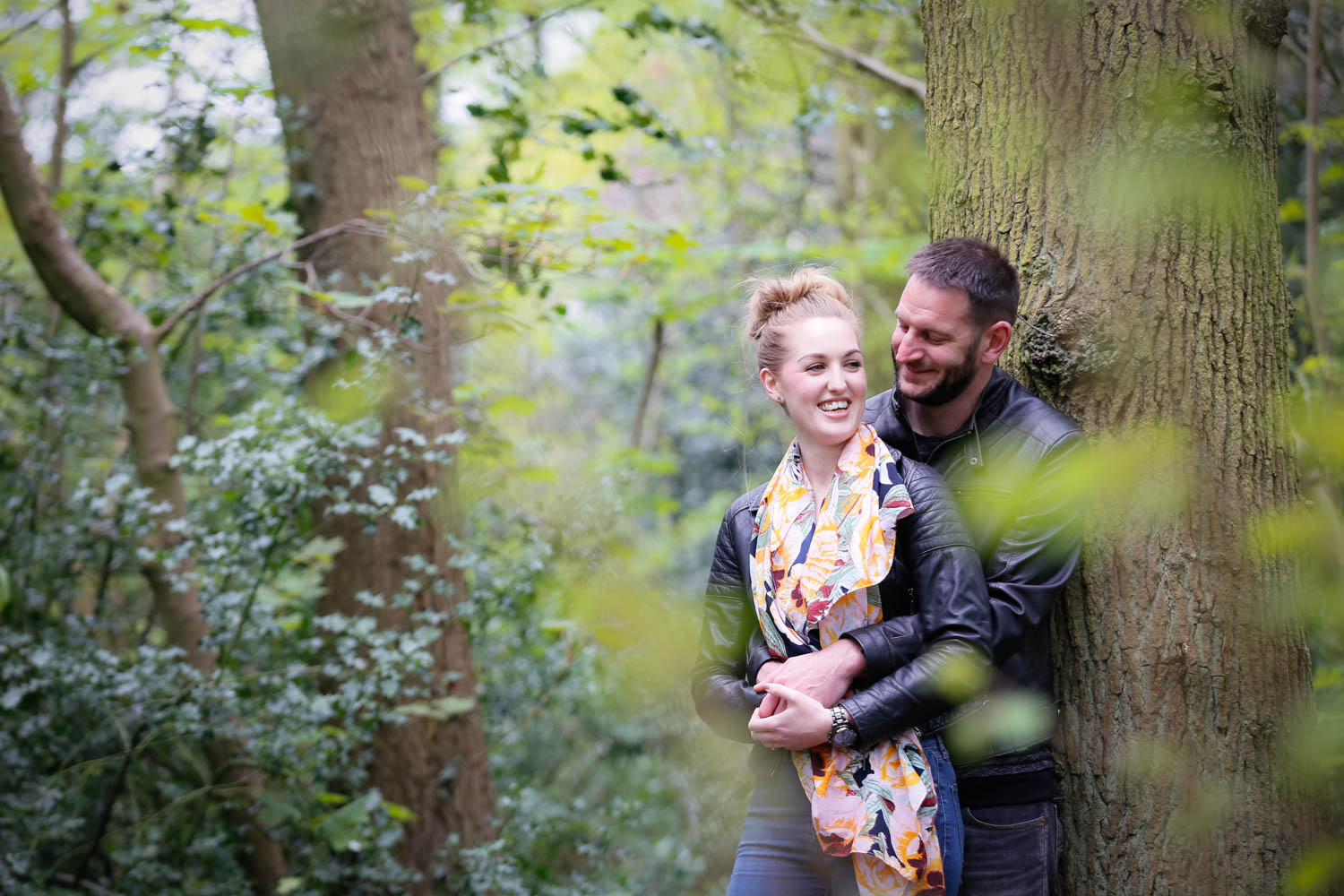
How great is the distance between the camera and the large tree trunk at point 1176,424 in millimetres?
2199

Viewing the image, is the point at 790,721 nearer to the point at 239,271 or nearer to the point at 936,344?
the point at 936,344

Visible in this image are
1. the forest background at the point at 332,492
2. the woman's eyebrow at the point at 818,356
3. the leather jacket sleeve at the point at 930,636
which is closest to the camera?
the leather jacket sleeve at the point at 930,636

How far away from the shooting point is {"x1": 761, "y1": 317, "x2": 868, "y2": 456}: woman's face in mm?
2236

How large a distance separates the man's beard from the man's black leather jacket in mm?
75

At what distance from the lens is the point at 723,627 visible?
7.91 ft

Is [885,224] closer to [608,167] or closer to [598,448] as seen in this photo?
[598,448]

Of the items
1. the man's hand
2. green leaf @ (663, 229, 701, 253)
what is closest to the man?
the man's hand

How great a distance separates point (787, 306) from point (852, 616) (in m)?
0.78

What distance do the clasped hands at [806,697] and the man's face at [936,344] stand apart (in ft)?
2.18

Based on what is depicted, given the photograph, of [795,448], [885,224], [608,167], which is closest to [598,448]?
[885,224]

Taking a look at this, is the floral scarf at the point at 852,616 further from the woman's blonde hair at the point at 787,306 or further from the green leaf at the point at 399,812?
the green leaf at the point at 399,812

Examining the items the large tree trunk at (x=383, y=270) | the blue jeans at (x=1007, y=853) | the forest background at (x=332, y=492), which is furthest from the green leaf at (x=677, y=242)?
the blue jeans at (x=1007, y=853)

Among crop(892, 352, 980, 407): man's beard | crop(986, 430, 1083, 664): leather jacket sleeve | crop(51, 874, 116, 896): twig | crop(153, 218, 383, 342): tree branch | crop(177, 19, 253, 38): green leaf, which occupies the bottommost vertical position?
crop(51, 874, 116, 896): twig

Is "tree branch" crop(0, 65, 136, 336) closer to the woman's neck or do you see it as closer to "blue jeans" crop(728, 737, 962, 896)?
the woman's neck
